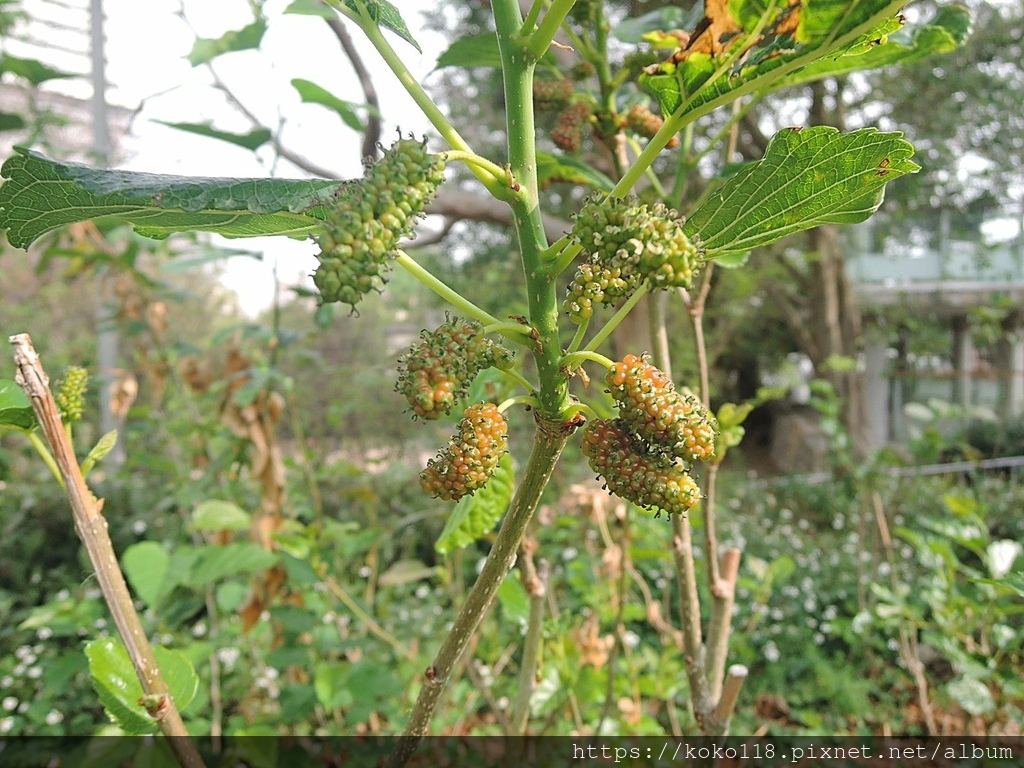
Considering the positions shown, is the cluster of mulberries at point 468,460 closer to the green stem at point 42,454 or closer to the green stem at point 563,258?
the green stem at point 563,258

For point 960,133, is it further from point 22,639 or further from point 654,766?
point 22,639

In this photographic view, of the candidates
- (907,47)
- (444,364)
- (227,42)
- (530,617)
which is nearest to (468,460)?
(444,364)

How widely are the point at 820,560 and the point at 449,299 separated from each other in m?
3.60

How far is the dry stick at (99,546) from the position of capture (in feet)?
1.36

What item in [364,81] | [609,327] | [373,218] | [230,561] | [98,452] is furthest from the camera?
[364,81]

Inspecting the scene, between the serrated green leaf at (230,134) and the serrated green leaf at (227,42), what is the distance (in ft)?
0.53

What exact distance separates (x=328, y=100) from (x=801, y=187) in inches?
46.5

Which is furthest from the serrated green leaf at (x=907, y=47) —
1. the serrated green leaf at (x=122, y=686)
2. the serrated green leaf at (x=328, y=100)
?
the serrated green leaf at (x=328, y=100)

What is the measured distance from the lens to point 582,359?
1.28 feet

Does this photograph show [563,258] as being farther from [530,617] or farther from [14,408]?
[530,617]

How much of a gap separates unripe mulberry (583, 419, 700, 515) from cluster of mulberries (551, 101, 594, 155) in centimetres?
49

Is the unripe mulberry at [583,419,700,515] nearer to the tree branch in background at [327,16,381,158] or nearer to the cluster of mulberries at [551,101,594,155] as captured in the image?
the cluster of mulberries at [551,101,594,155]

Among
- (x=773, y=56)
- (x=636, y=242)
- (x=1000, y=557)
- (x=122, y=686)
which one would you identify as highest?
(x=773, y=56)

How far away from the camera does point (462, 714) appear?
186cm
